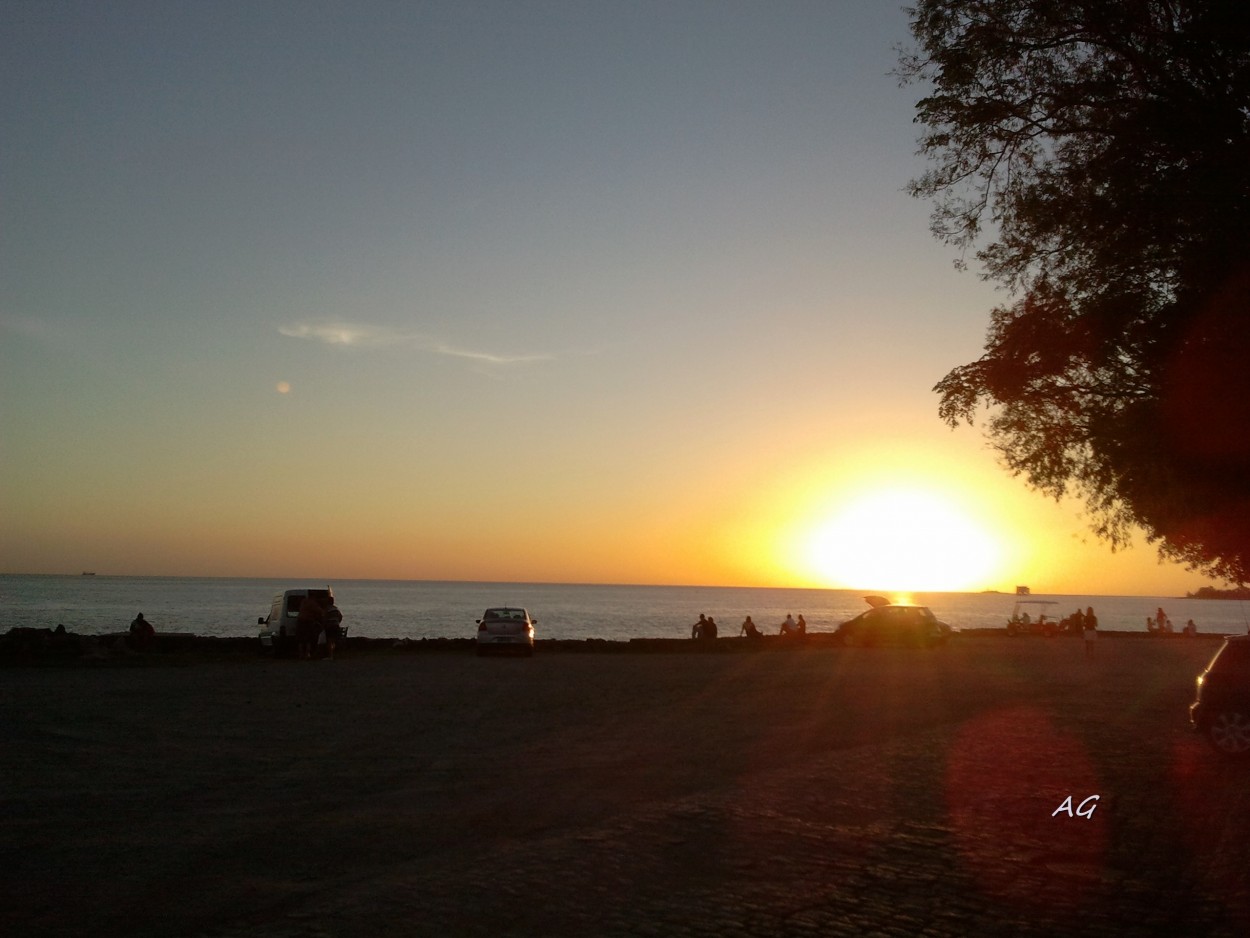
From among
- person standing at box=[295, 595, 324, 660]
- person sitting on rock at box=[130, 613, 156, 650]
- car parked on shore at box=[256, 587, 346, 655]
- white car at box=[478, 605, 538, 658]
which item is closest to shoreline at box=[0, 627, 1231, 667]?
person sitting on rock at box=[130, 613, 156, 650]

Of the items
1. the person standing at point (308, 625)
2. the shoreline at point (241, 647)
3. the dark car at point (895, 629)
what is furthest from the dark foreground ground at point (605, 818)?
the dark car at point (895, 629)

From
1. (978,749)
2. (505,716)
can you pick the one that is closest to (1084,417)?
(978,749)

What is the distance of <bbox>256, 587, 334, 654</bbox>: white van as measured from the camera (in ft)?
108

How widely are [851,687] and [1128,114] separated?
16.3m

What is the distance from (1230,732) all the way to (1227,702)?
1.25ft

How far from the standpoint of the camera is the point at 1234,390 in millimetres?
9867

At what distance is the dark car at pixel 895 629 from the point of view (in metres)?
43.1

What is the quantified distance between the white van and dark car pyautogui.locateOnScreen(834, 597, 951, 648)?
2136 cm

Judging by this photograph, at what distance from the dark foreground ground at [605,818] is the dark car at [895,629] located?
903 inches

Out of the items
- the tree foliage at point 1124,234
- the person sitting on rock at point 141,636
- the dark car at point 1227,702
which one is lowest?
the person sitting on rock at point 141,636

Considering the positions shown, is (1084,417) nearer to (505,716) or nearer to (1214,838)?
(1214,838)

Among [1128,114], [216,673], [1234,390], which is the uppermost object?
[1128,114]

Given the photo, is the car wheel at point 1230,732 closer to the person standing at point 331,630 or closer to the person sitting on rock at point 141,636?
the person standing at point 331,630

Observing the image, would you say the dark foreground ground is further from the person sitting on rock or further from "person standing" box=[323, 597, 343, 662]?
the person sitting on rock
